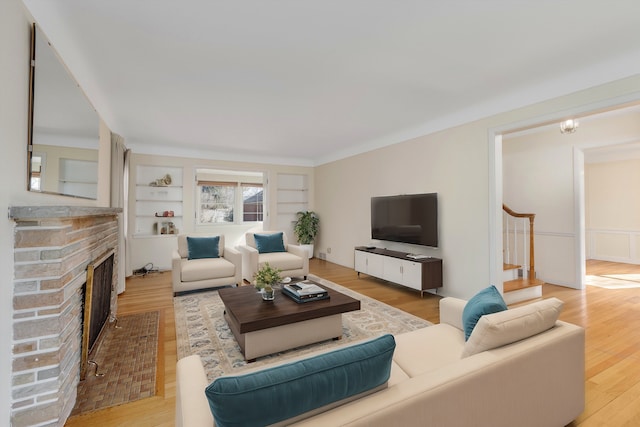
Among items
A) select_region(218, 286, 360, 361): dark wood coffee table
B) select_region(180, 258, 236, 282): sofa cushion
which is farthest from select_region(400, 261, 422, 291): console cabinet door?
select_region(180, 258, 236, 282): sofa cushion

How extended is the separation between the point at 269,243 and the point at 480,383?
4.31 meters

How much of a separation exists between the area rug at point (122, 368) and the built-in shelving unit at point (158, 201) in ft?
10.4

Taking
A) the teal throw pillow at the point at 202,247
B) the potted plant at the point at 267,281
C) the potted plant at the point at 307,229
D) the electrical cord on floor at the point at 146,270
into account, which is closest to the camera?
A: the potted plant at the point at 267,281

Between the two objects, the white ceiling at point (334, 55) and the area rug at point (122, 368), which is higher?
the white ceiling at point (334, 55)

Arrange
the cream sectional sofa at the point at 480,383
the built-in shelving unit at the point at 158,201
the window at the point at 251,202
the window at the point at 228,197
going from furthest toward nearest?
1. the window at the point at 251,202
2. the window at the point at 228,197
3. the built-in shelving unit at the point at 158,201
4. the cream sectional sofa at the point at 480,383

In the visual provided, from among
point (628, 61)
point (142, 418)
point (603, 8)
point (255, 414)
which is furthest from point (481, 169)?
point (142, 418)

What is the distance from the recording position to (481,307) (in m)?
1.69

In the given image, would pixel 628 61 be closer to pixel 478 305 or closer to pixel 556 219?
pixel 478 305

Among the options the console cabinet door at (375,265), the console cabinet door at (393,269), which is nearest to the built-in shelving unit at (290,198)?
the console cabinet door at (375,265)

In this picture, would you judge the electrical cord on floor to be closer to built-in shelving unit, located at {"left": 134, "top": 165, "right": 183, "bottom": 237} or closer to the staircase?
built-in shelving unit, located at {"left": 134, "top": 165, "right": 183, "bottom": 237}

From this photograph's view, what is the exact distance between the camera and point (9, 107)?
1.42 metres

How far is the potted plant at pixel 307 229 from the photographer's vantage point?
23.3 ft

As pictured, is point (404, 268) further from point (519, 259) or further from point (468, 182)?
point (519, 259)

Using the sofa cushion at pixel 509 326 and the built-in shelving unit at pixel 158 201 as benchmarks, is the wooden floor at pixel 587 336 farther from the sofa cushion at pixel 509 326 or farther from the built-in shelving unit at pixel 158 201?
the built-in shelving unit at pixel 158 201
